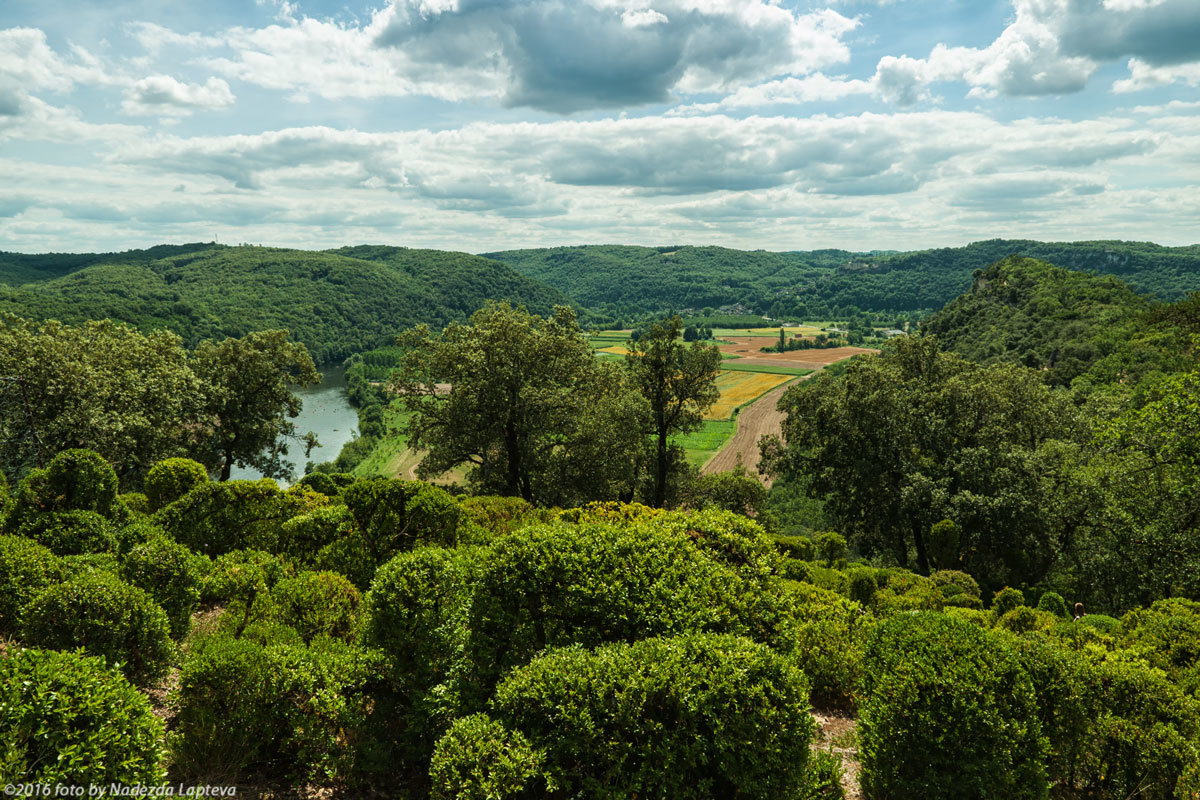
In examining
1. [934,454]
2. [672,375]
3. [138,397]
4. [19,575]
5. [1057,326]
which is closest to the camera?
[19,575]

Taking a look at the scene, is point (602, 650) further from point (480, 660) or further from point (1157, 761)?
point (1157, 761)

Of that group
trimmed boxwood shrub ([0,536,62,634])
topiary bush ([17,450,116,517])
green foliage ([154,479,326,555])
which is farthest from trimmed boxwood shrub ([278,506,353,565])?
trimmed boxwood shrub ([0,536,62,634])

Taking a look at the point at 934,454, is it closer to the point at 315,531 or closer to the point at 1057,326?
the point at 315,531

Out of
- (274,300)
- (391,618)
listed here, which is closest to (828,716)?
(391,618)

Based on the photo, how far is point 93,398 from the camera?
86.3ft


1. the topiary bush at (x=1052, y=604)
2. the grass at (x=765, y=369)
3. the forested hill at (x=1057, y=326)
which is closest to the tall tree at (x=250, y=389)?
the topiary bush at (x=1052, y=604)

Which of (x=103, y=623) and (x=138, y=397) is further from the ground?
(x=138, y=397)

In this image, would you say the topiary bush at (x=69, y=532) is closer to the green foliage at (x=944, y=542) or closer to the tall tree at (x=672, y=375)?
the tall tree at (x=672, y=375)

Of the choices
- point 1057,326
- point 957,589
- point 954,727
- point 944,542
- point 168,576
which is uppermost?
point 1057,326

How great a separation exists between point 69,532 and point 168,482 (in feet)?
20.0

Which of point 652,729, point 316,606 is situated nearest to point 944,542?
point 652,729

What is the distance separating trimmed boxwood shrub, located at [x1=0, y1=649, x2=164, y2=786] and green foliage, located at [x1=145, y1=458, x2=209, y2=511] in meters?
14.0

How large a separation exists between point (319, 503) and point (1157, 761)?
2168 centimetres

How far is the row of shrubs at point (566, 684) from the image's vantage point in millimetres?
7688
